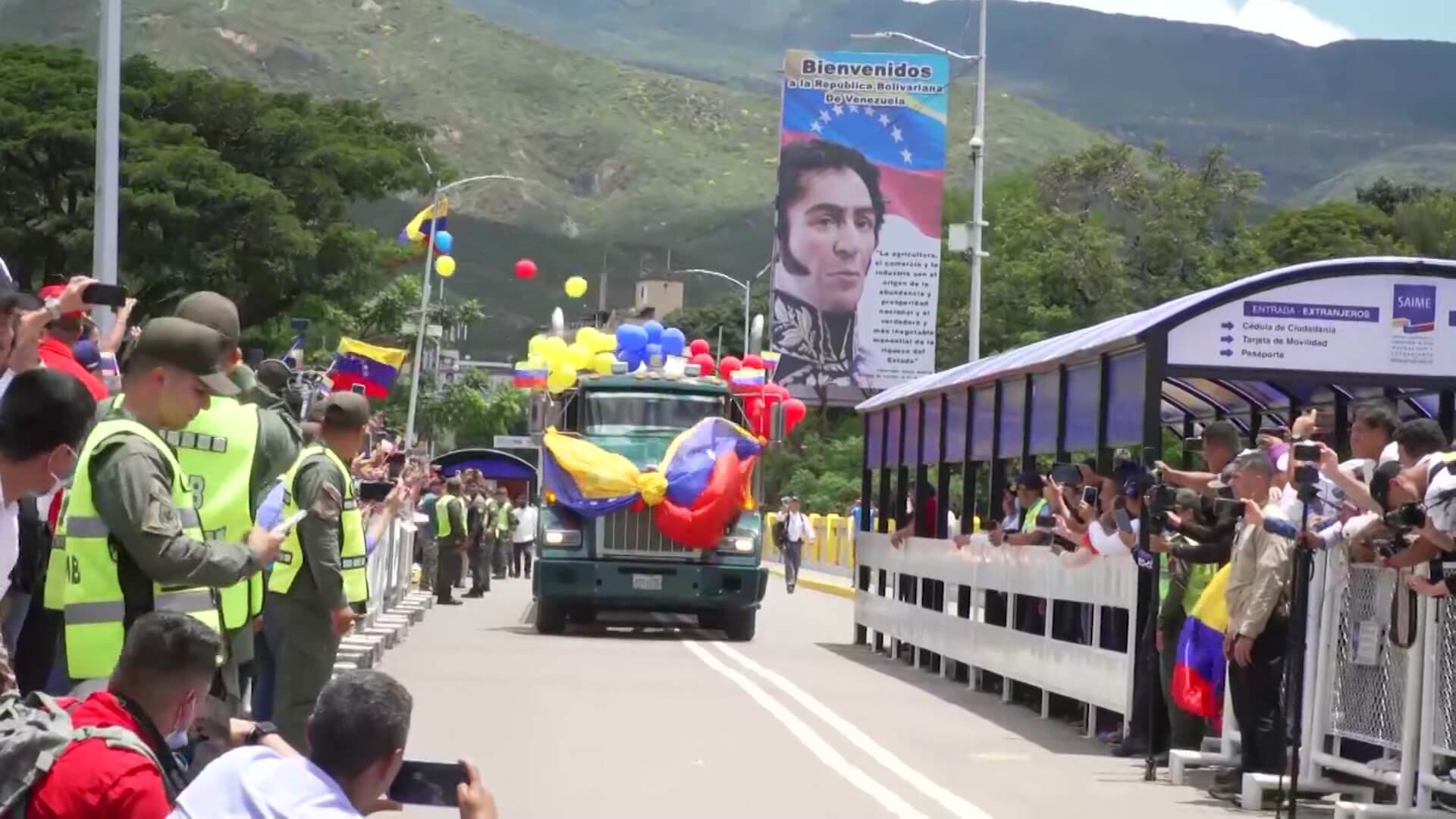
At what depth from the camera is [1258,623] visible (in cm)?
1277

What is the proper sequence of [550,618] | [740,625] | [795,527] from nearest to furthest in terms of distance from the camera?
1. [550,618]
2. [740,625]
3. [795,527]

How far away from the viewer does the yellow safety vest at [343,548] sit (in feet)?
32.4

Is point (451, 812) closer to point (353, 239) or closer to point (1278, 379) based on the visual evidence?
point (1278, 379)

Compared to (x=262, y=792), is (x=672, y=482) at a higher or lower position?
higher

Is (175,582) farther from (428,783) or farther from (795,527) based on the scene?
(795,527)

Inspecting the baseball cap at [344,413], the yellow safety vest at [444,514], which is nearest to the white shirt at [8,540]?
the baseball cap at [344,413]

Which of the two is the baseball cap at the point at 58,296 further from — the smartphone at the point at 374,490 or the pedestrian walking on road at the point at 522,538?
the pedestrian walking on road at the point at 522,538

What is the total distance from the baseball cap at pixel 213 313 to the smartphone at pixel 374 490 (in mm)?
2177

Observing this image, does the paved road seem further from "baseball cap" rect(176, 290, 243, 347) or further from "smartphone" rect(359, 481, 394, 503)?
"baseball cap" rect(176, 290, 243, 347)

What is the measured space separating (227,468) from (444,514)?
25740 mm

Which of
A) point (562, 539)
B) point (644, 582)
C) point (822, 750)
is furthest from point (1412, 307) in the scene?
point (562, 539)

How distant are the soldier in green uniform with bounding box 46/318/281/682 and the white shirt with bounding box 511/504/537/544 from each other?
41.5m

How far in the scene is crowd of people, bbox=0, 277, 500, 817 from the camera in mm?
4617

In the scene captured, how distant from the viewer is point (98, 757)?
4902 millimetres
